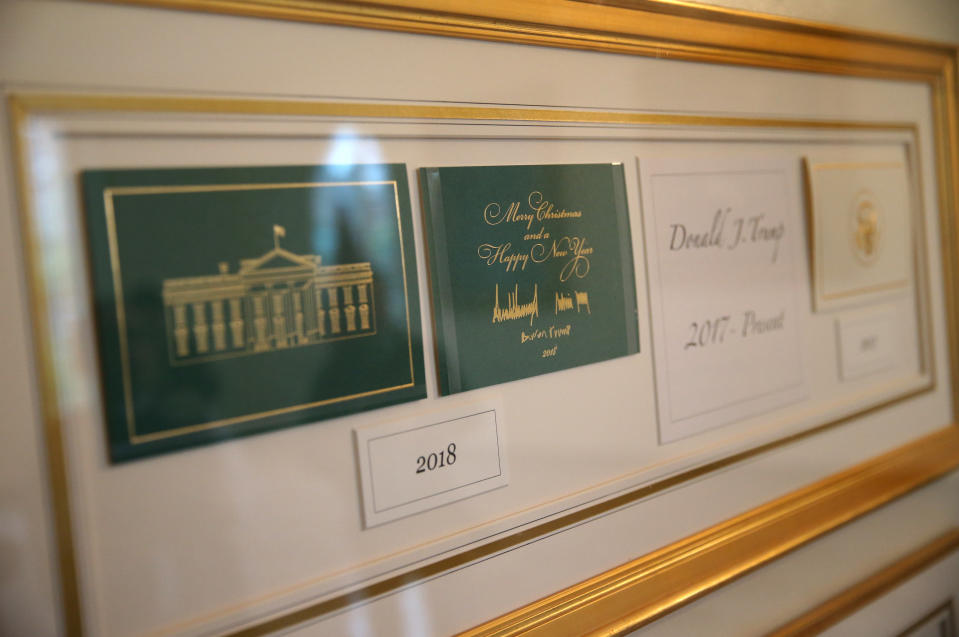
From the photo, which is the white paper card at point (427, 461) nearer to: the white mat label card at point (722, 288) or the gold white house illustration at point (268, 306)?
the gold white house illustration at point (268, 306)

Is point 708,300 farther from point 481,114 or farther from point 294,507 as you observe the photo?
point 294,507

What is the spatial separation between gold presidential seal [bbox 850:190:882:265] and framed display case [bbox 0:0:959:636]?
1 cm

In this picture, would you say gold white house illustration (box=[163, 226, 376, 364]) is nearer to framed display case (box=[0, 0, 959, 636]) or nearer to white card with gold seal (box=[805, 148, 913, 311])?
framed display case (box=[0, 0, 959, 636])

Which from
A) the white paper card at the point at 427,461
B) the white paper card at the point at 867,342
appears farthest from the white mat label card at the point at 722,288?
the white paper card at the point at 427,461

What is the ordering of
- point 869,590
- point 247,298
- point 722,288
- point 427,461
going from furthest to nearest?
point 869,590 < point 722,288 < point 427,461 < point 247,298

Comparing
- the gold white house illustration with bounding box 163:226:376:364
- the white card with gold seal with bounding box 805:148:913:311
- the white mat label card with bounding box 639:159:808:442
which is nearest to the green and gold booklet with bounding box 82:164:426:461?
the gold white house illustration with bounding box 163:226:376:364

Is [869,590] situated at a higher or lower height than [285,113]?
lower

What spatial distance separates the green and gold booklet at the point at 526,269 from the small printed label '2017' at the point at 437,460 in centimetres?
7

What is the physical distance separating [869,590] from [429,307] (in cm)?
94

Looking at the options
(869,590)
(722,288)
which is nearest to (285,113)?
(722,288)

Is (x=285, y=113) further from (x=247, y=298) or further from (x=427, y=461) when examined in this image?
(x=427, y=461)

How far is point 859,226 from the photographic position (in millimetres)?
1135

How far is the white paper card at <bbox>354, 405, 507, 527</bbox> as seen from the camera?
662 mm

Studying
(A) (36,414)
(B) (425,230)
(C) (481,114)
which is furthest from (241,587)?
(C) (481,114)
